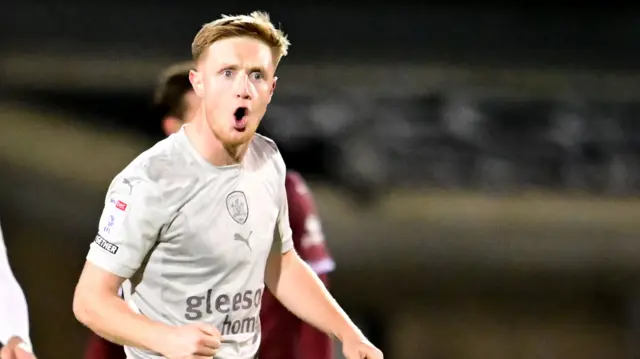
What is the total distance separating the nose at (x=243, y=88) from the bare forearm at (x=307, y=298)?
0.24 meters

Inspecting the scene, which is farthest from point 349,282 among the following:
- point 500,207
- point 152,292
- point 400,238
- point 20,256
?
point 152,292

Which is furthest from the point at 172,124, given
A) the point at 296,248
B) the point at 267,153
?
the point at 267,153

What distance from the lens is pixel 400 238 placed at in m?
1.65

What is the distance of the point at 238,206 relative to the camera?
944 millimetres

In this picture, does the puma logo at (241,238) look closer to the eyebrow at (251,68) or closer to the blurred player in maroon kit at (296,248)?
the eyebrow at (251,68)

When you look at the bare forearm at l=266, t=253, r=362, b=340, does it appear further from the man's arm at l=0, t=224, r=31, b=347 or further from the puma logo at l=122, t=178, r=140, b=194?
the man's arm at l=0, t=224, r=31, b=347

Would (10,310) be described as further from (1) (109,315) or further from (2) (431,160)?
(2) (431,160)

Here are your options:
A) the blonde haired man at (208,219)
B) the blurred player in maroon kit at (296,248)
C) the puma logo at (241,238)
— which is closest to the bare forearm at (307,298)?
the blonde haired man at (208,219)

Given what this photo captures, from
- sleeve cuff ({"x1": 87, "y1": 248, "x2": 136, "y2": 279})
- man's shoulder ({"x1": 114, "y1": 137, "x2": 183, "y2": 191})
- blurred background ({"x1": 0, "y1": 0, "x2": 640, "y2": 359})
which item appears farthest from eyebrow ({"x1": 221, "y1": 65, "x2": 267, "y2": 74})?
blurred background ({"x1": 0, "y1": 0, "x2": 640, "y2": 359})

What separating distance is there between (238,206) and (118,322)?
0.20 meters

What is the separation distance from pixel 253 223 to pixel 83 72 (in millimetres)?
765

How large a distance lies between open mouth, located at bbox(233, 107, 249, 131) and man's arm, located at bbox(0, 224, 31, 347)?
0.61 meters

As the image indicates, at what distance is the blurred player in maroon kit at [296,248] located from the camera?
54.8 inches

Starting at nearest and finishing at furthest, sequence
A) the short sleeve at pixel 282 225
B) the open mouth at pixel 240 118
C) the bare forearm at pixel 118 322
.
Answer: the bare forearm at pixel 118 322 < the open mouth at pixel 240 118 < the short sleeve at pixel 282 225
